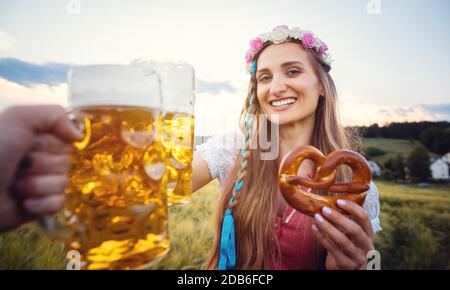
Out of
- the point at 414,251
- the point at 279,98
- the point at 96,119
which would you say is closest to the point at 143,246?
the point at 96,119

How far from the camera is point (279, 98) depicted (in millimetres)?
2059

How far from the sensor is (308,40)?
211 centimetres

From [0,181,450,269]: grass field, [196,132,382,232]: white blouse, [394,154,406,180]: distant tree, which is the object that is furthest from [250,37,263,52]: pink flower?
[394,154,406,180]: distant tree

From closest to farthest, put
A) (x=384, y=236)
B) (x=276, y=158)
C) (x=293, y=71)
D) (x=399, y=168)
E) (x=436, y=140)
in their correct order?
(x=293, y=71), (x=276, y=158), (x=384, y=236), (x=399, y=168), (x=436, y=140)

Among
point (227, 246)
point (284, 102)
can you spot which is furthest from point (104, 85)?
point (284, 102)

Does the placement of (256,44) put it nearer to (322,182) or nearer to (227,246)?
(322,182)

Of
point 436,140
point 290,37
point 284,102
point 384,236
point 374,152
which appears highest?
point 290,37

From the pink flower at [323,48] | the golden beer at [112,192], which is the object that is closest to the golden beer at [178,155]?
the golden beer at [112,192]

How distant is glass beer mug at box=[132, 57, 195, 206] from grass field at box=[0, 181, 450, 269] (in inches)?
93.1

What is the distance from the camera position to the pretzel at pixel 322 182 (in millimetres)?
1252

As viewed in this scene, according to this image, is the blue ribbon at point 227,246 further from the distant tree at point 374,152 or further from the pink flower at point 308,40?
the distant tree at point 374,152

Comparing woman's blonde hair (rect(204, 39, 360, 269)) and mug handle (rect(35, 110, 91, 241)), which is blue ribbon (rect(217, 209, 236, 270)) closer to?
woman's blonde hair (rect(204, 39, 360, 269))

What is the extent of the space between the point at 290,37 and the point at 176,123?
4.76 ft
